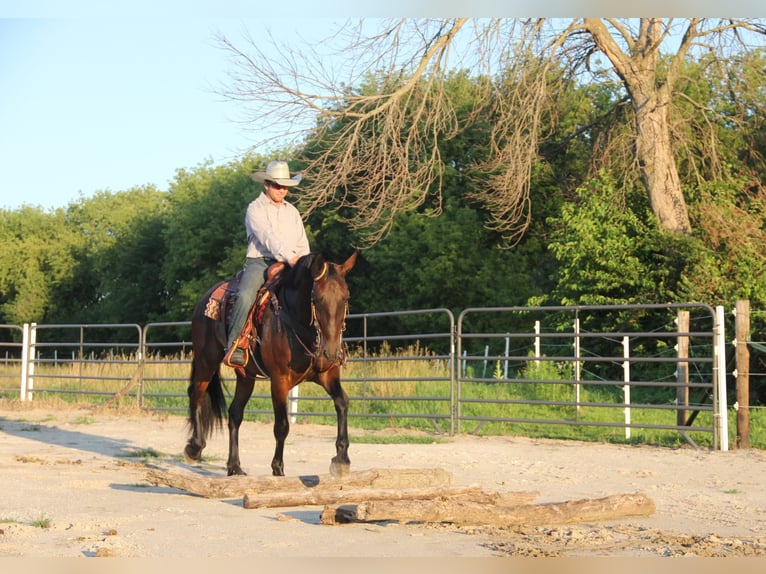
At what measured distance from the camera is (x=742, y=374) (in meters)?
11.9

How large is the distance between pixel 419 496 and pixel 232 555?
5.81 ft

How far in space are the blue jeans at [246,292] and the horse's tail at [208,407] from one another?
1314 millimetres

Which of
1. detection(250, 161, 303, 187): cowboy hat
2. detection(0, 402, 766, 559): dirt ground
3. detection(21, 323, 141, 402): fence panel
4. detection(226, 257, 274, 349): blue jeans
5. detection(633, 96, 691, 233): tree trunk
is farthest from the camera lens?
detection(633, 96, 691, 233): tree trunk

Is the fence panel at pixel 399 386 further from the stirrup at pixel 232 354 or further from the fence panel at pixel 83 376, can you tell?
the stirrup at pixel 232 354

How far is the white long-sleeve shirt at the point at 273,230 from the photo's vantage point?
28.9 feet

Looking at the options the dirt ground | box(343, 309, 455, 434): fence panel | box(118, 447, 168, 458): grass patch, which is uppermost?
box(343, 309, 455, 434): fence panel

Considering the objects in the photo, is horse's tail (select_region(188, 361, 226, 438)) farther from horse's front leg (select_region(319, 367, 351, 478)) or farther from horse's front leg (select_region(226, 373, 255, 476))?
horse's front leg (select_region(319, 367, 351, 478))

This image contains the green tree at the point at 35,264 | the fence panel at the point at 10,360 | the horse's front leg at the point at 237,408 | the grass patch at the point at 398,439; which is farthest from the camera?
the green tree at the point at 35,264

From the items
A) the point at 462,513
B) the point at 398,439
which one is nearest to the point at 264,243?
the point at 462,513

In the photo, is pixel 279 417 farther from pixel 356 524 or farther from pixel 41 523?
pixel 41 523

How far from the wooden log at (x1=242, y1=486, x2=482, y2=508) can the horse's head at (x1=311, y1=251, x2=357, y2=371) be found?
1195 mm

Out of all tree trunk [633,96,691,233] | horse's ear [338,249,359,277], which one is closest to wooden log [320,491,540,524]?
horse's ear [338,249,359,277]

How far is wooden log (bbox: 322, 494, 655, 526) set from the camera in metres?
6.16

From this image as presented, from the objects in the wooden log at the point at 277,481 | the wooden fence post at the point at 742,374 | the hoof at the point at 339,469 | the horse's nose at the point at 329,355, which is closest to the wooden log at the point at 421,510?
the wooden log at the point at 277,481
